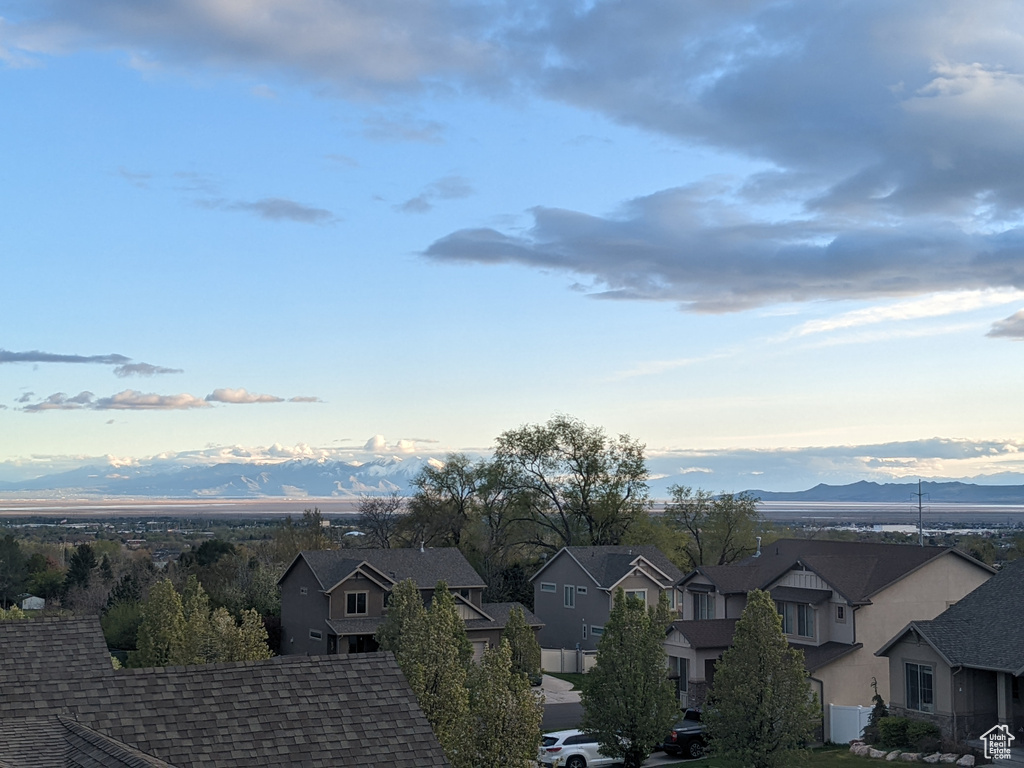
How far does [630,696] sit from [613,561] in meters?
36.1

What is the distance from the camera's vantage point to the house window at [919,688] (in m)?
38.8

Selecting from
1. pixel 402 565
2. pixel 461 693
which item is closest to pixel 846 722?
pixel 461 693

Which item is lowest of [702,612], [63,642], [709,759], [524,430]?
[709,759]

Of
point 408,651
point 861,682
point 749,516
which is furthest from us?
point 749,516

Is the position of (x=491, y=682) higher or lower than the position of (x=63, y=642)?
lower

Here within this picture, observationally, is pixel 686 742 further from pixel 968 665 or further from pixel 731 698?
pixel 968 665

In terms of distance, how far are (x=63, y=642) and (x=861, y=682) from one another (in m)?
35.3

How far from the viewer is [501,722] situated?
91.6ft

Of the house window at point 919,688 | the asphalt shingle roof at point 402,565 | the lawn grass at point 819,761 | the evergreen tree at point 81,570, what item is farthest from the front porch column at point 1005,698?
the evergreen tree at point 81,570

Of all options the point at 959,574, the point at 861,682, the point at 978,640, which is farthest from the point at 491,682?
the point at 959,574

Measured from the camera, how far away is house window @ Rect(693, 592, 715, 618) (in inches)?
2251

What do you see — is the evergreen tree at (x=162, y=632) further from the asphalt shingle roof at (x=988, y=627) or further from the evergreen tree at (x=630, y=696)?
the asphalt shingle roof at (x=988, y=627)

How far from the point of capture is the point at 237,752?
16594 mm

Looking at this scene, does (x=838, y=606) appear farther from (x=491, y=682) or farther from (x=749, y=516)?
(x=749, y=516)
